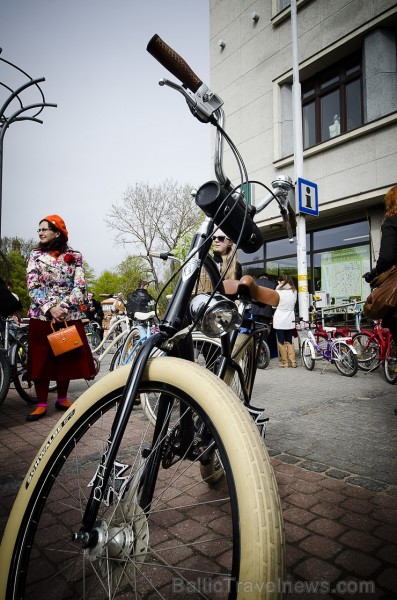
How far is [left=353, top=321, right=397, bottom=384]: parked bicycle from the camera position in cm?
671

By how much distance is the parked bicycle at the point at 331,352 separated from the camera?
749cm

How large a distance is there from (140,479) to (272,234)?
13.5m

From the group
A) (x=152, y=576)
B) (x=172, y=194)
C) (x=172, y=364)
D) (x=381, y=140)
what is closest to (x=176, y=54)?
(x=172, y=364)

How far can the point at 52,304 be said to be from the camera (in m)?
4.29

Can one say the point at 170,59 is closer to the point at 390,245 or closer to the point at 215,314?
the point at 215,314

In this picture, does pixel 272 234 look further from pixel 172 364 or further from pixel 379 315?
pixel 172 364

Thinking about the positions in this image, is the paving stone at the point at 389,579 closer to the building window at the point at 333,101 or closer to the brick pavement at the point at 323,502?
the brick pavement at the point at 323,502

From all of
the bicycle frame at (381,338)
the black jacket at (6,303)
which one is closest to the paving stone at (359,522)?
the black jacket at (6,303)

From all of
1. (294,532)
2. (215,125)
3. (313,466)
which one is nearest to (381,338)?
(313,466)

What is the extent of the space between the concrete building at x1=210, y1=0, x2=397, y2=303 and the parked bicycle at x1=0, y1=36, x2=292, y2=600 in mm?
10212

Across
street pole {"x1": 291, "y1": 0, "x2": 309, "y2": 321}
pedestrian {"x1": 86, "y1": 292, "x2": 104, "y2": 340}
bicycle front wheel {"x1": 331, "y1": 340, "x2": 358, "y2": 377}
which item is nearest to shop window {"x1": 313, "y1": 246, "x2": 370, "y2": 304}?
street pole {"x1": 291, "y1": 0, "x2": 309, "y2": 321}

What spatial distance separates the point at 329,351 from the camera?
809 centimetres

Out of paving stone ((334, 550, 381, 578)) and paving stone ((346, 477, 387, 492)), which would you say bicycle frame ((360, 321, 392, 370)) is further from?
paving stone ((334, 550, 381, 578))

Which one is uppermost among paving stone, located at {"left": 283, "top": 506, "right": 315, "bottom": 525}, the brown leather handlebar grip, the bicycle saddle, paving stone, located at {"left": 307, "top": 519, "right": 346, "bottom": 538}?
the brown leather handlebar grip
